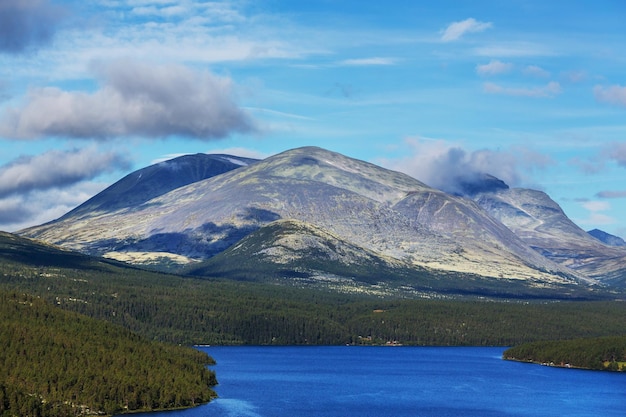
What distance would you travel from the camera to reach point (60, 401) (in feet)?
652

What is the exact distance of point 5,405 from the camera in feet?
629

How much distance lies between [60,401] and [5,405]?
34.6 ft
